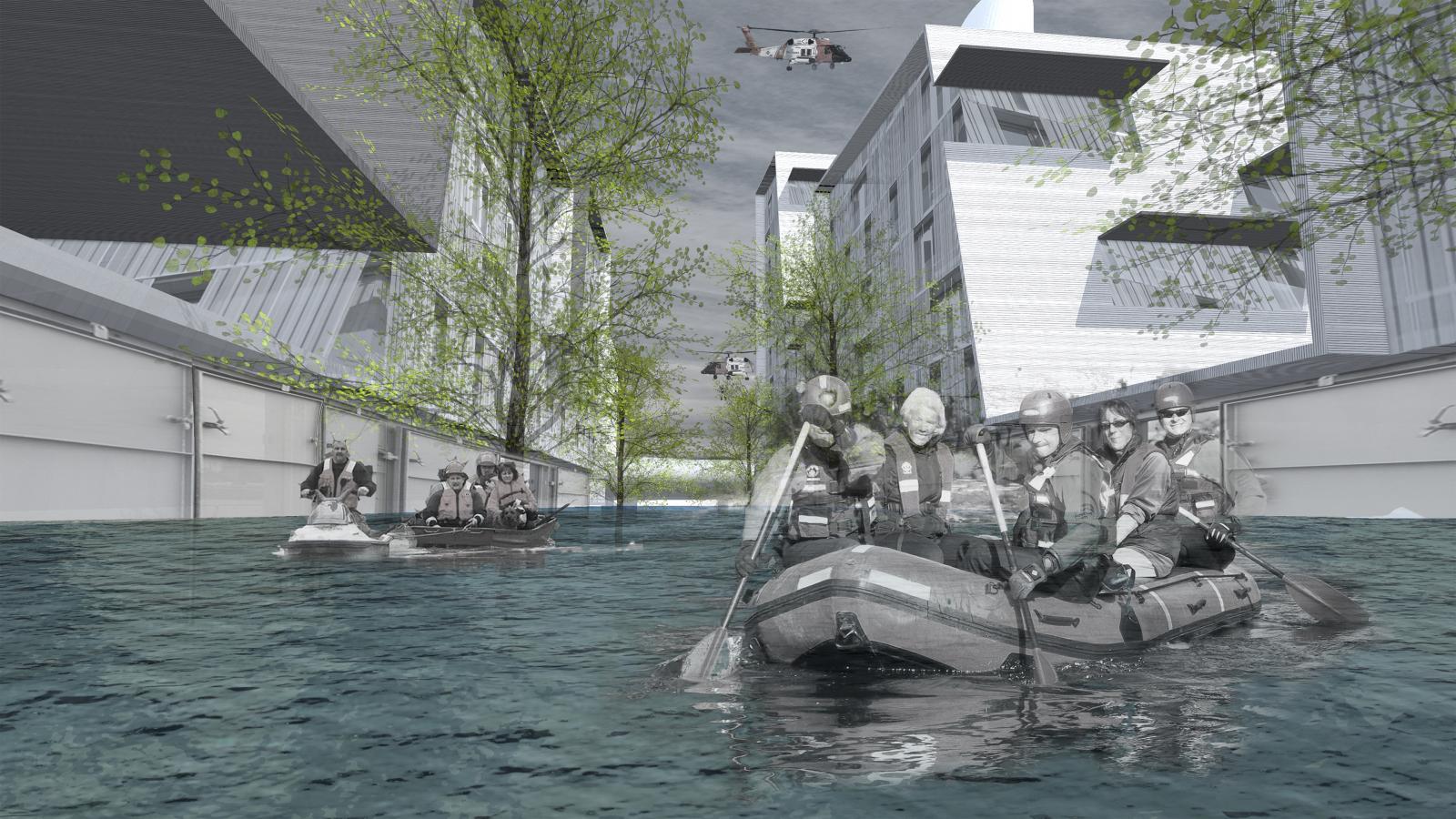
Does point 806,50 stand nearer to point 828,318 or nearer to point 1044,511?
point 828,318

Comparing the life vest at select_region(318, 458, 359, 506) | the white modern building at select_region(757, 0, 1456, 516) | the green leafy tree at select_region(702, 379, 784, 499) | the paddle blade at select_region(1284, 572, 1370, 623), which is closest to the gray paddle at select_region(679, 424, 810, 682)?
the paddle blade at select_region(1284, 572, 1370, 623)

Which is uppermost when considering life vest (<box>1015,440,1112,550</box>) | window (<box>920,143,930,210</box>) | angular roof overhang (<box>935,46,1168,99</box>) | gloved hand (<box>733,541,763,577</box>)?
angular roof overhang (<box>935,46,1168,99</box>)

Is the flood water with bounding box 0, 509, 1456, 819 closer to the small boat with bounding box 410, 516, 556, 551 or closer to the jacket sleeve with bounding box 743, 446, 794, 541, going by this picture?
the jacket sleeve with bounding box 743, 446, 794, 541

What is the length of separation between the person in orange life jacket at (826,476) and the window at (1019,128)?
1500 inches

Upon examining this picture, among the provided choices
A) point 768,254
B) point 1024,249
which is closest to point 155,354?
point 768,254

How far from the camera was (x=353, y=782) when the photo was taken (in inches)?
191

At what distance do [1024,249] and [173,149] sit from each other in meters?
30.8

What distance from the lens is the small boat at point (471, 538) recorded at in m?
17.6

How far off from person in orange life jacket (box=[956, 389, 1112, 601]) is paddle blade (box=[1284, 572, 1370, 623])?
2.76 meters

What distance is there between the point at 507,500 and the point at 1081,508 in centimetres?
1245

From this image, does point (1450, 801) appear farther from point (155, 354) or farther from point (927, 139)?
point (927, 139)

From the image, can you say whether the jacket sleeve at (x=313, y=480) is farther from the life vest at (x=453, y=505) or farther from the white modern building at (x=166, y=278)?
the life vest at (x=453, y=505)

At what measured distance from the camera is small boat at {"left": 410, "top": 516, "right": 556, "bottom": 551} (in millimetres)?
17609

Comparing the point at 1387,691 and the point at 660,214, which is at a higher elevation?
the point at 660,214
